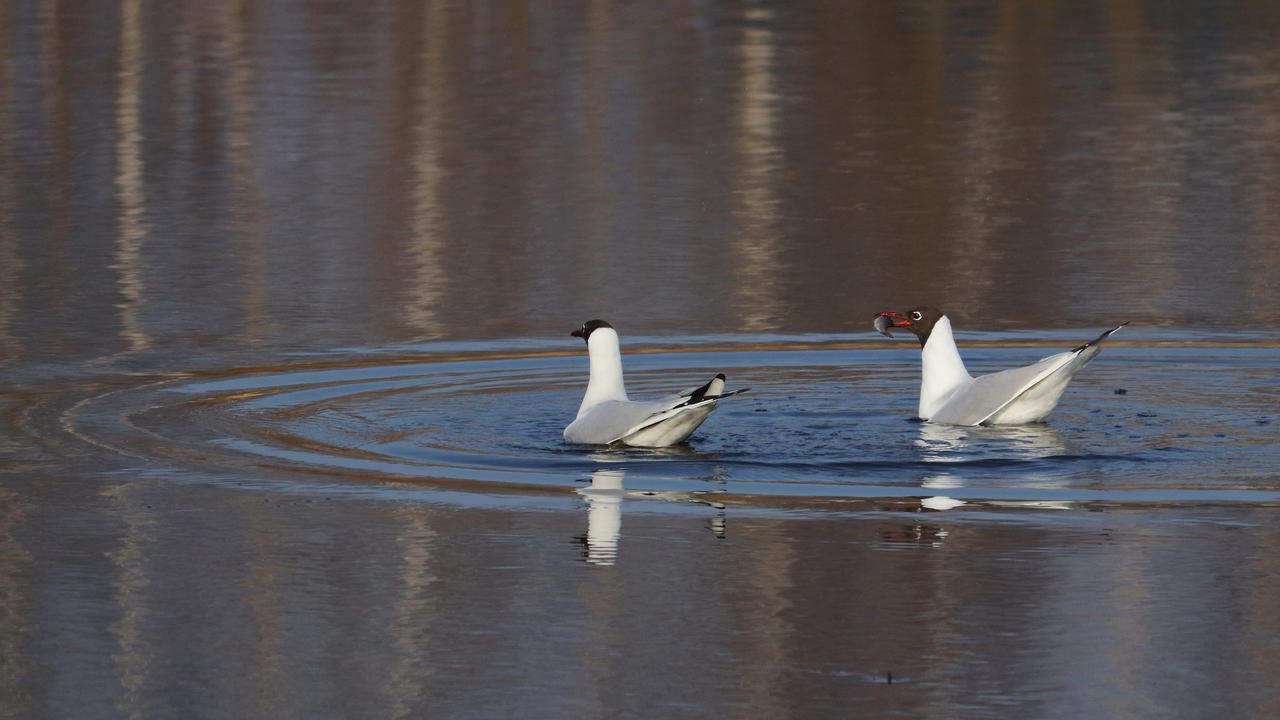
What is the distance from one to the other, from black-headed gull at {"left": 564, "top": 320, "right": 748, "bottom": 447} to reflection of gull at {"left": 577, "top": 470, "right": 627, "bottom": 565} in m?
0.51

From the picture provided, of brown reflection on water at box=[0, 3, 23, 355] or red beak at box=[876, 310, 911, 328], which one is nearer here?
red beak at box=[876, 310, 911, 328]

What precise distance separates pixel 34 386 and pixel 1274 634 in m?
8.21

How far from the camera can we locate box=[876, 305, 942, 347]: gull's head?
13.3 meters

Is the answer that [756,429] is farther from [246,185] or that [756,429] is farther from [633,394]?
[246,185]

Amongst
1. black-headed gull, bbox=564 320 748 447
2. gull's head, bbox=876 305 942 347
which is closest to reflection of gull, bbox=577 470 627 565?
black-headed gull, bbox=564 320 748 447

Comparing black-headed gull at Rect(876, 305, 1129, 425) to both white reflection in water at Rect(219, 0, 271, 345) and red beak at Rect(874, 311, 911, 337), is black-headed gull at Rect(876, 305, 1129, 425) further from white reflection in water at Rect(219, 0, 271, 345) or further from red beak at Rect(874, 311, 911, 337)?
white reflection in water at Rect(219, 0, 271, 345)

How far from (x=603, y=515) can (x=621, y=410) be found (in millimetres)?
1888

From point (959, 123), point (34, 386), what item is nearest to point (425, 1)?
point (959, 123)

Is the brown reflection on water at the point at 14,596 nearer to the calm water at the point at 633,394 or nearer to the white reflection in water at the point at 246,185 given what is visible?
the calm water at the point at 633,394

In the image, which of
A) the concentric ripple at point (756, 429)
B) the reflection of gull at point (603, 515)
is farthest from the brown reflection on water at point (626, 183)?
the reflection of gull at point (603, 515)

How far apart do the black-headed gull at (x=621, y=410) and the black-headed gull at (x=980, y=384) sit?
5.21 ft

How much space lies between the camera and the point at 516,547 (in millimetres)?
9430

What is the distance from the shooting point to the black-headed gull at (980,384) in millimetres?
12477

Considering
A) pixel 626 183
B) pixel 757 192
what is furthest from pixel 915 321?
pixel 626 183
